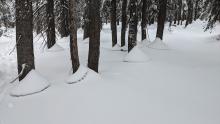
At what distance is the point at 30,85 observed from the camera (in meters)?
7.80

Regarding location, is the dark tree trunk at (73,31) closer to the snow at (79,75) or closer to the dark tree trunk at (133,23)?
the snow at (79,75)

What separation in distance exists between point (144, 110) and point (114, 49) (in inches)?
354

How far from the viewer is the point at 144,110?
6504 mm

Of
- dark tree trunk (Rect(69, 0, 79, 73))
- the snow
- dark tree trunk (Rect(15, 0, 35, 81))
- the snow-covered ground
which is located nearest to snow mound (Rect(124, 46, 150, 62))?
the snow-covered ground

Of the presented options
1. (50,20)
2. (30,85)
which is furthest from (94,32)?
(50,20)

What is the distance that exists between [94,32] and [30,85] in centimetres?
259

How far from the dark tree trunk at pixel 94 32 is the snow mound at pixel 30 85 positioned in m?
1.68

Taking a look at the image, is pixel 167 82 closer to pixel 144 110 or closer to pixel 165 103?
pixel 165 103

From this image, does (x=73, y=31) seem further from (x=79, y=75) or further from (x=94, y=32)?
(x=79, y=75)

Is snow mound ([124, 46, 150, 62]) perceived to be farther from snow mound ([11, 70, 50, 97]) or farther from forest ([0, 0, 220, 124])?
snow mound ([11, 70, 50, 97])

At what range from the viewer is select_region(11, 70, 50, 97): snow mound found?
7.69 metres

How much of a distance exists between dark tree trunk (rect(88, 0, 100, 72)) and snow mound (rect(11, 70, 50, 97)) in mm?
1681

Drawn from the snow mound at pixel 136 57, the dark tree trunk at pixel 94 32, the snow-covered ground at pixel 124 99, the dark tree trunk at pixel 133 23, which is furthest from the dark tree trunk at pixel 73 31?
the dark tree trunk at pixel 133 23

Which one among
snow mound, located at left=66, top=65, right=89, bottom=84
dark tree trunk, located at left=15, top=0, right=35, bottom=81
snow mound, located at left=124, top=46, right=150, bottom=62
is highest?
dark tree trunk, located at left=15, top=0, right=35, bottom=81
